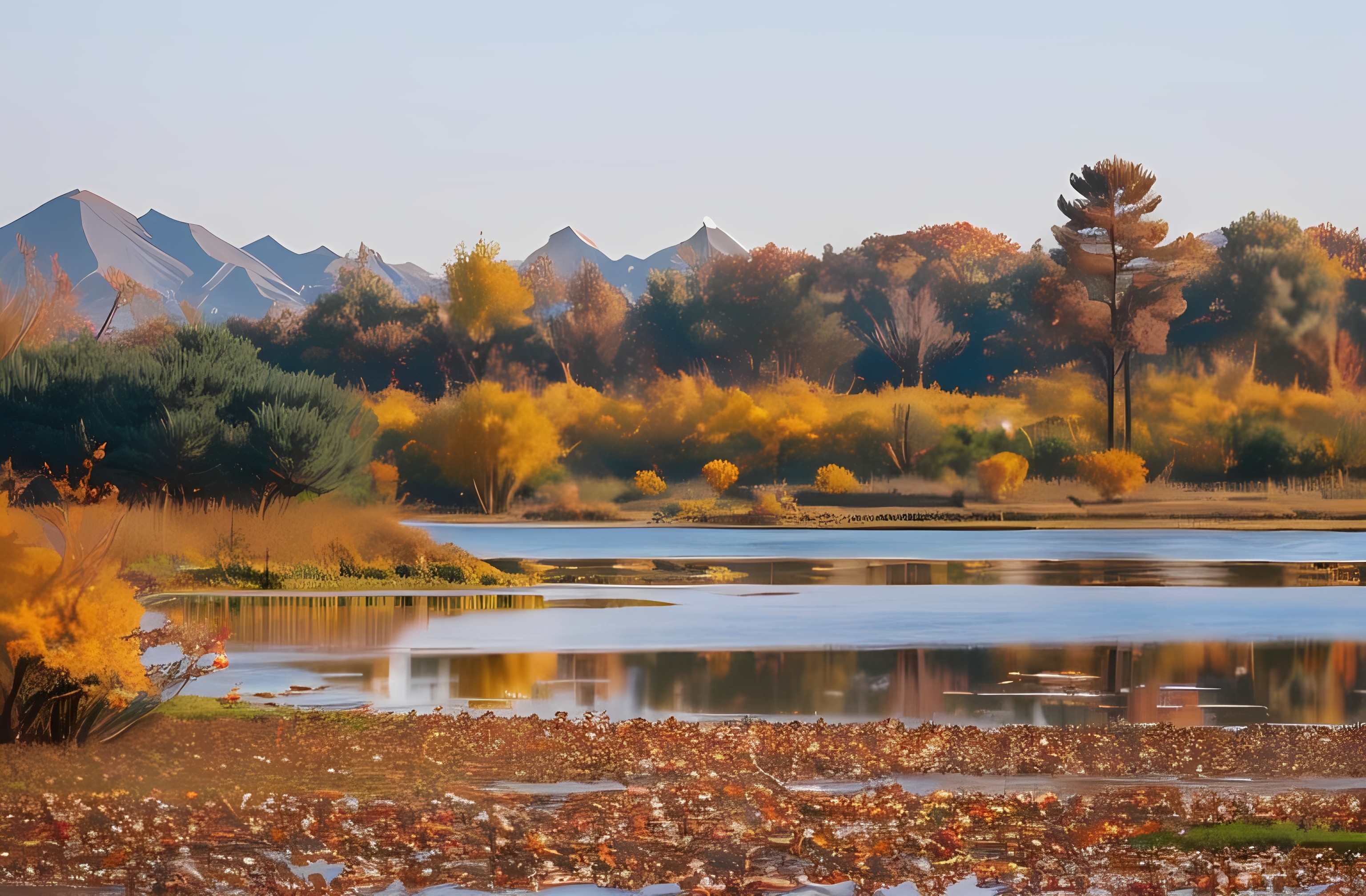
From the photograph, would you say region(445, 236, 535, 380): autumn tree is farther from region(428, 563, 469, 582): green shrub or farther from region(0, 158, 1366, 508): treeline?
region(428, 563, 469, 582): green shrub

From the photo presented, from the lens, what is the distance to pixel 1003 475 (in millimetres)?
48875

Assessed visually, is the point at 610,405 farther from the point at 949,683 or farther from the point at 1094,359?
the point at 949,683

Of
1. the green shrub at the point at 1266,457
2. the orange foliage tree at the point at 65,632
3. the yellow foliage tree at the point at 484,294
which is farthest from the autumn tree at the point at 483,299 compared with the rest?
the orange foliage tree at the point at 65,632

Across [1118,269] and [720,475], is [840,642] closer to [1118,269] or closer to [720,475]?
[720,475]

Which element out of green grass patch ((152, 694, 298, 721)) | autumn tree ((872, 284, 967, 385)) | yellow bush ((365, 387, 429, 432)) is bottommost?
green grass patch ((152, 694, 298, 721))

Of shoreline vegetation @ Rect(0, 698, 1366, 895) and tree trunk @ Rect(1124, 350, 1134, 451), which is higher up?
tree trunk @ Rect(1124, 350, 1134, 451)

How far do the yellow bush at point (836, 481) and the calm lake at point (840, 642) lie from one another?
18256 millimetres

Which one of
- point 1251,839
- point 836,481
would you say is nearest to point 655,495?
point 836,481

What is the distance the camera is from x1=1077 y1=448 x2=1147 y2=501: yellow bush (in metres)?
48.3

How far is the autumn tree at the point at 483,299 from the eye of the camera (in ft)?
209

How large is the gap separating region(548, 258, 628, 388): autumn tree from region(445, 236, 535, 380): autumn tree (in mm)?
2134

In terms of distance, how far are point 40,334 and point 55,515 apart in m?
21.7

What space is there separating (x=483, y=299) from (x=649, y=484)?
57.4ft

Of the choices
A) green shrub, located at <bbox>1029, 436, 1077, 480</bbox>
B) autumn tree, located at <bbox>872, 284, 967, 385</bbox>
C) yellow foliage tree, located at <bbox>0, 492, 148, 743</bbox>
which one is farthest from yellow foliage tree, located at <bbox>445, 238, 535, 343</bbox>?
yellow foliage tree, located at <bbox>0, 492, 148, 743</bbox>
